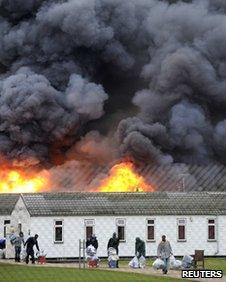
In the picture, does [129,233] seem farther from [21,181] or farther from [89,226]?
[21,181]

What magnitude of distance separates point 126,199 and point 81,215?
376 cm

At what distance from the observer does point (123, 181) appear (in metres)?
81.7

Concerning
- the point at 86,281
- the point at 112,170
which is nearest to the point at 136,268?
the point at 86,281

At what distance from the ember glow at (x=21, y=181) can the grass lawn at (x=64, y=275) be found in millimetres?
41986

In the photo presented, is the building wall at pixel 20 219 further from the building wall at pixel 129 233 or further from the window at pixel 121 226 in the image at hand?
the window at pixel 121 226

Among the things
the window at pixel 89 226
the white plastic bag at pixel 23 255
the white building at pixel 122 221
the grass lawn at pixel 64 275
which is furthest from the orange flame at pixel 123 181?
the grass lawn at pixel 64 275

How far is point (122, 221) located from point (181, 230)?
13.3ft

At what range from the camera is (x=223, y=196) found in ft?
197

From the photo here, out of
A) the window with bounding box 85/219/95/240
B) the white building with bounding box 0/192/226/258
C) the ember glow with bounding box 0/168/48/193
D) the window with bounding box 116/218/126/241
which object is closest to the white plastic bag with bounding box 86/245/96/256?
the white building with bounding box 0/192/226/258

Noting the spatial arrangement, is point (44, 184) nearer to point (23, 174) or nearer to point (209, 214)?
point (23, 174)

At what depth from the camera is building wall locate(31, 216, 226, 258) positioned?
5497 centimetres

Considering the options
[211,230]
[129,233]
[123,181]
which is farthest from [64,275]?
[123,181]

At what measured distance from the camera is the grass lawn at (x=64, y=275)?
32.9m

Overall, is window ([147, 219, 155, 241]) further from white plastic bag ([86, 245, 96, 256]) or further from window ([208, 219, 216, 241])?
white plastic bag ([86, 245, 96, 256])
